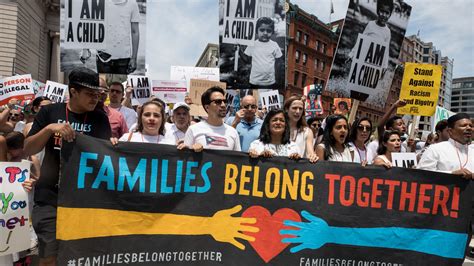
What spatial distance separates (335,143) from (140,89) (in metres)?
5.71

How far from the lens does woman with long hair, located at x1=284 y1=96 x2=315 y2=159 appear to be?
4.55 m

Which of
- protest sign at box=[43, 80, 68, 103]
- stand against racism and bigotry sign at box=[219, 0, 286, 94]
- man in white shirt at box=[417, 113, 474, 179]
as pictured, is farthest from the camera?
protest sign at box=[43, 80, 68, 103]

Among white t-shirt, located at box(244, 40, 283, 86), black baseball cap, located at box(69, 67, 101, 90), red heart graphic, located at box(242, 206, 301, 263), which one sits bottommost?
red heart graphic, located at box(242, 206, 301, 263)

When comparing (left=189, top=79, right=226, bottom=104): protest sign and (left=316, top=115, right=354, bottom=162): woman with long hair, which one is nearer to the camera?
(left=316, top=115, right=354, bottom=162): woman with long hair

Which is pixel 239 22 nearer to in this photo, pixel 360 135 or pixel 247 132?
pixel 247 132

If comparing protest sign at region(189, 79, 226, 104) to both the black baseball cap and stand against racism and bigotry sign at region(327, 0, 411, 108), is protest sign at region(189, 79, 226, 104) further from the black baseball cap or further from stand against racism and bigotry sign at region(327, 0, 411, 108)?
the black baseball cap

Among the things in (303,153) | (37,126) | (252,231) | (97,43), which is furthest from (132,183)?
(97,43)

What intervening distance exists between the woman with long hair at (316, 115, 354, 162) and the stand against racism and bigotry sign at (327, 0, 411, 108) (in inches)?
50.8

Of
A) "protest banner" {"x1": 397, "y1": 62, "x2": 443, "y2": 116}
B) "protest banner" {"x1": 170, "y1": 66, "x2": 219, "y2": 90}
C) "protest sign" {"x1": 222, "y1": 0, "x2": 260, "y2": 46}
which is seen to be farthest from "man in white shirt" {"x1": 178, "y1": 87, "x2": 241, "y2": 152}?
"protest banner" {"x1": 170, "y1": 66, "x2": 219, "y2": 90}

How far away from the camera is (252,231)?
3646 millimetres

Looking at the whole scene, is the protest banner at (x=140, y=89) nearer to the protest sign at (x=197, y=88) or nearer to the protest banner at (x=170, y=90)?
the protest banner at (x=170, y=90)

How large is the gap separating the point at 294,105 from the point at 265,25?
2.43 m

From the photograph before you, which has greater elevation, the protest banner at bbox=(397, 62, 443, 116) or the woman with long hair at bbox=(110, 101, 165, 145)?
the protest banner at bbox=(397, 62, 443, 116)

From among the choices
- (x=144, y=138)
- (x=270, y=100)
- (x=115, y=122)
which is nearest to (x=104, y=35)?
(x=115, y=122)
